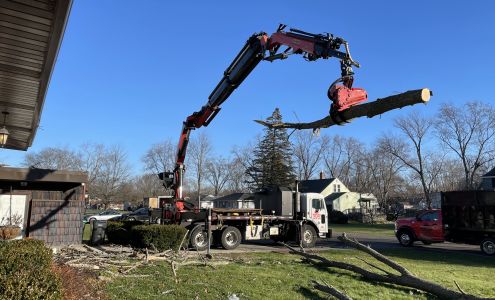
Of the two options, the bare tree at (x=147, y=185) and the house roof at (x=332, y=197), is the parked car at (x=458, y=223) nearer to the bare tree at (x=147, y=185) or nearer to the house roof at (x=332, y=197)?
the house roof at (x=332, y=197)

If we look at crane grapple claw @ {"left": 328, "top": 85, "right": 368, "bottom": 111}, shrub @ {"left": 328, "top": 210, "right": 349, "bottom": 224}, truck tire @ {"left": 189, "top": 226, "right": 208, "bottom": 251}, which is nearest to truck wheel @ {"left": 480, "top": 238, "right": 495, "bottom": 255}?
truck tire @ {"left": 189, "top": 226, "right": 208, "bottom": 251}

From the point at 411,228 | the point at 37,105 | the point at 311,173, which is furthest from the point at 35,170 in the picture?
the point at 311,173

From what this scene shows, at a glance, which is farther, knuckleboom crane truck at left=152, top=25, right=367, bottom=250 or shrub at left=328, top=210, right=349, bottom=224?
shrub at left=328, top=210, right=349, bottom=224

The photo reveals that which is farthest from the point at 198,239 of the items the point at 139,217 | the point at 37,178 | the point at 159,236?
the point at 139,217

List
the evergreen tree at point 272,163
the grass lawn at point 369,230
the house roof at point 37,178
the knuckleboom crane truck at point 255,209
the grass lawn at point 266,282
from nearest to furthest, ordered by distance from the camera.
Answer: the grass lawn at point 266,282 < the knuckleboom crane truck at point 255,209 < the house roof at point 37,178 < the grass lawn at point 369,230 < the evergreen tree at point 272,163

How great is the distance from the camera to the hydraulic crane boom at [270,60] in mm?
8016

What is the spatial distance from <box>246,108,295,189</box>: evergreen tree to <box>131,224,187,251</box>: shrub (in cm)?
4636

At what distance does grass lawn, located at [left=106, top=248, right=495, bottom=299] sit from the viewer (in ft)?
28.6

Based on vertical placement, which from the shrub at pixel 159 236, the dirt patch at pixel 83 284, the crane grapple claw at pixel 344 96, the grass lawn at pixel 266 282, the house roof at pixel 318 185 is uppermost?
the house roof at pixel 318 185

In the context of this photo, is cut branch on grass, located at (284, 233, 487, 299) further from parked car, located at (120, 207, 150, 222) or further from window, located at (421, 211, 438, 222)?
parked car, located at (120, 207, 150, 222)

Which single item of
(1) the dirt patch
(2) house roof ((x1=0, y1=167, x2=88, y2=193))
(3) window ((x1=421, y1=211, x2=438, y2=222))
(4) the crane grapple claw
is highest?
(4) the crane grapple claw

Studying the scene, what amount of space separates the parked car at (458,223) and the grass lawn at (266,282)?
19.4 ft

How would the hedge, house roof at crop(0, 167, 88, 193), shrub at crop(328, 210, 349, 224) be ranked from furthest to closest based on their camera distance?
shrub at crop(328, 210, 349, 224), house roof at crop(0, 167, 88, 193), the hedge

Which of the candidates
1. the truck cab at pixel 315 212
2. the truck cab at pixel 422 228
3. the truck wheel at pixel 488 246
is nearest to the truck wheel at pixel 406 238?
the truck cab at pixel 422 228
